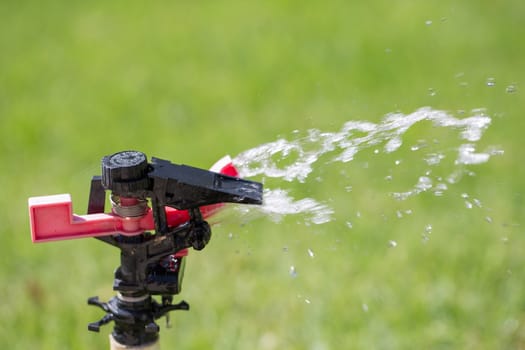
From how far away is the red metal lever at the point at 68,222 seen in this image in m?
1.33

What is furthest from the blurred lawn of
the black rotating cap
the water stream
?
the black rotating cap

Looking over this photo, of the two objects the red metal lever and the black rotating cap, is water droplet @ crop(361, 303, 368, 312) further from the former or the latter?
the black rotating cap

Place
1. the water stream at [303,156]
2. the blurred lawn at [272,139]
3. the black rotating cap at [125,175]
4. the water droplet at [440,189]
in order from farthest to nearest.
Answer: the water droplet at [440,189] → the blurred lawn at [272,139] → the water stream at [303,156] → the black rotating cap at [125,175]

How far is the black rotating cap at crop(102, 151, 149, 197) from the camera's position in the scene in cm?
131

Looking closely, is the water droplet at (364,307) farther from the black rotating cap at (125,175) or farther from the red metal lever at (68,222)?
the black rotating cap at (125,175)

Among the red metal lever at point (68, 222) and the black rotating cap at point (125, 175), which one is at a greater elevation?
the black rotating cap at point (125, 175)

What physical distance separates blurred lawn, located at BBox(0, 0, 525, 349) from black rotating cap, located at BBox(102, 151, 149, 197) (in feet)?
0.77

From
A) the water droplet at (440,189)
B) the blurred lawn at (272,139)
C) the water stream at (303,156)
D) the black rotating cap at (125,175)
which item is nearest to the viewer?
the black rotating cap at (125,175)

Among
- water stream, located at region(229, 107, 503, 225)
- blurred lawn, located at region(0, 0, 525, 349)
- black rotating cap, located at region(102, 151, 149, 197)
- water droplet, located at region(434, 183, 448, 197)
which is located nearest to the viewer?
black rotating cap, located at region(102, 151, 149, 197)

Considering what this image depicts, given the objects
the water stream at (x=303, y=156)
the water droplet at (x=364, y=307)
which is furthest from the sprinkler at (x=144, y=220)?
the water droplet at (x=364, y=307)

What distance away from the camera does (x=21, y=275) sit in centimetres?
289

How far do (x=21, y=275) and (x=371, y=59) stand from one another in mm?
2550

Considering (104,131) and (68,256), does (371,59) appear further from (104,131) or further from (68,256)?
(68,256)

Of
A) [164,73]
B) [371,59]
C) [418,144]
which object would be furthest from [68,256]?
[371,59]
